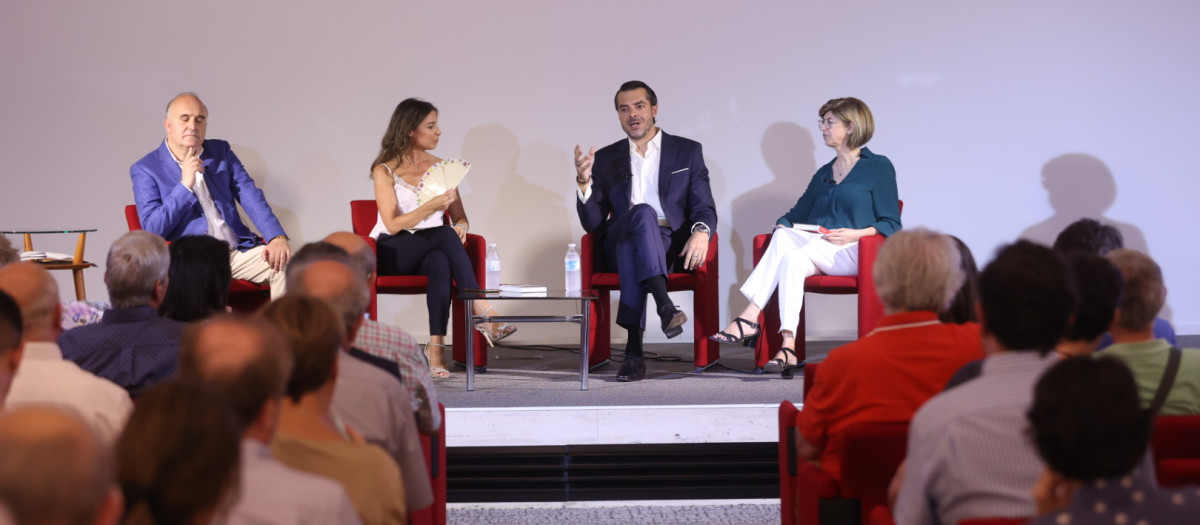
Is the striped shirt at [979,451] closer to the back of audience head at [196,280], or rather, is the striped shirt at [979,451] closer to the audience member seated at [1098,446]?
the audience member seated at [1098,446]

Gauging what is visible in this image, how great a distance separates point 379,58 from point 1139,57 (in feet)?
14.1

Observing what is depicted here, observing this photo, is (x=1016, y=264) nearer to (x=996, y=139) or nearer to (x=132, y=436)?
(x=132, y=436)

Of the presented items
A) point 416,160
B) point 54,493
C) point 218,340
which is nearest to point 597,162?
point 416,160

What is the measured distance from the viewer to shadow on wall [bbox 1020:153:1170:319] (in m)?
6.05

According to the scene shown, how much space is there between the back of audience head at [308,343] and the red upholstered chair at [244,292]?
3.33m

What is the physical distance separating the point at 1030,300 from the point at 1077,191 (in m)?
4.94

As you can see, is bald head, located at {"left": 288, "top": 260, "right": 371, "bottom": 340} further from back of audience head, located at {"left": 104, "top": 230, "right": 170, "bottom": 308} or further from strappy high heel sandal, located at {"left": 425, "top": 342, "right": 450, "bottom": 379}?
strappy high heel sandal, located at {"left": 425, "top": 342, "right": 450, "bottom": 379}

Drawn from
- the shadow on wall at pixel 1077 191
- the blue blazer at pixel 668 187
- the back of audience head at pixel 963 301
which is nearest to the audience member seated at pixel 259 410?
the back of audience head at pixel 963 301

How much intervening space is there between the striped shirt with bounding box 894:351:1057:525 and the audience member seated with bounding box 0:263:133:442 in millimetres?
1313

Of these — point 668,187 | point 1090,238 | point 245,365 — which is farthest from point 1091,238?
point 245,365

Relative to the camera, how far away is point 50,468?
90cm

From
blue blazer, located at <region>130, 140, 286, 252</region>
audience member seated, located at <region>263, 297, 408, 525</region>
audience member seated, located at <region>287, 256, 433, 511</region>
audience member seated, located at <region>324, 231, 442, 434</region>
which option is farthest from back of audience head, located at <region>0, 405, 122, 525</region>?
blue blazer, located at <region>130, 140, 286, 252</region>

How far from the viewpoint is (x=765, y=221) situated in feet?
19.8

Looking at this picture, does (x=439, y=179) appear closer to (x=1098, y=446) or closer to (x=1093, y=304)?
Result: (x=1093, y=304)
